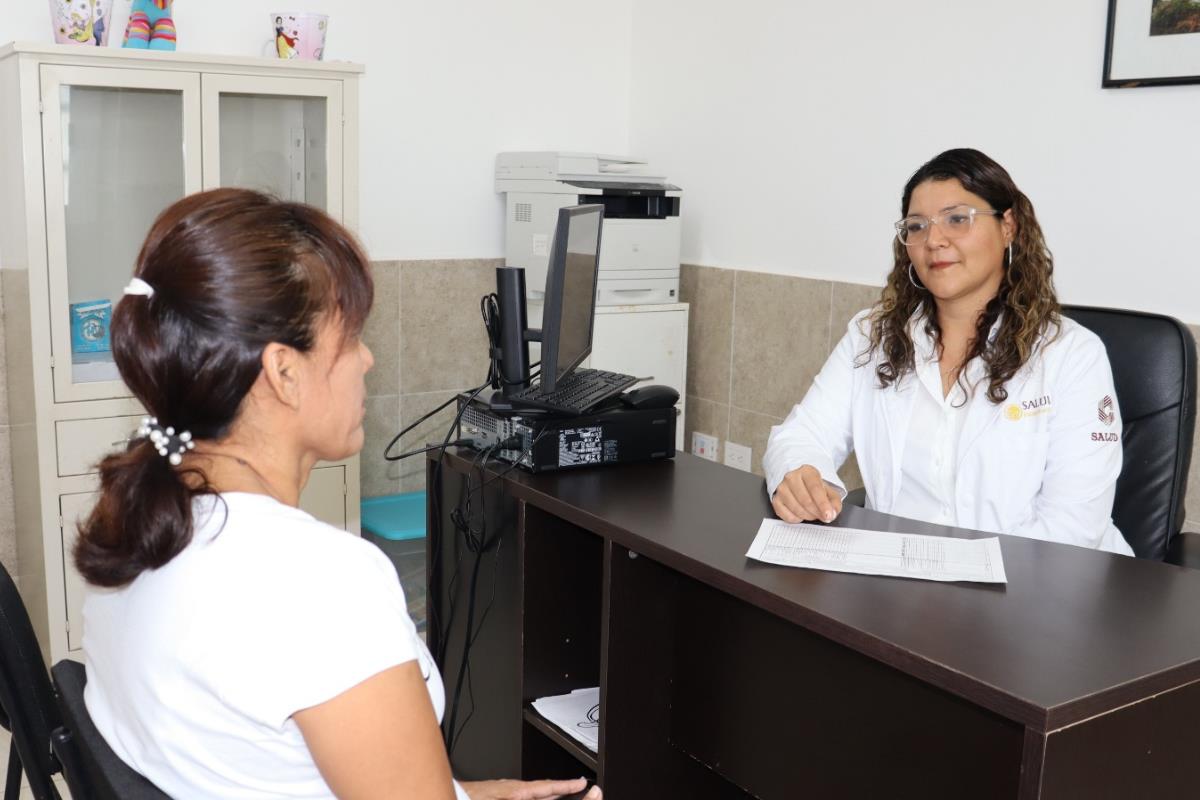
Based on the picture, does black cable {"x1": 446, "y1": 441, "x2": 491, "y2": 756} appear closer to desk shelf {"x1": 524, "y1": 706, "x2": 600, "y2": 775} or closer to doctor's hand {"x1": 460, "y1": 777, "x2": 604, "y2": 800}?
desk shelf {"x1": 524, "y1": 706, "x2": 600, "y2": 775}

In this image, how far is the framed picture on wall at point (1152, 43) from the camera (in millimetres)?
2527

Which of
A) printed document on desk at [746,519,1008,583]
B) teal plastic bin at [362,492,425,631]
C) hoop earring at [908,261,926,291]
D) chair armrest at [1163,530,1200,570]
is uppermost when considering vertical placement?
hoop earring at [908,261,926,291]

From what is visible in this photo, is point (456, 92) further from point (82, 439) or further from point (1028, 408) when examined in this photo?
point (1028, 408)

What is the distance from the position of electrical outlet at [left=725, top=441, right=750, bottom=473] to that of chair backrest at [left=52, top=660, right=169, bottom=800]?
2857 mm

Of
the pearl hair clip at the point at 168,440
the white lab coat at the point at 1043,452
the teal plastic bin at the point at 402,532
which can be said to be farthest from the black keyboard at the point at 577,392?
the teal plastic bin at the point at 402,532

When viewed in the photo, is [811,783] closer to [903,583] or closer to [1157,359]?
[903,583]

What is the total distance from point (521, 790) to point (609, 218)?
250cm

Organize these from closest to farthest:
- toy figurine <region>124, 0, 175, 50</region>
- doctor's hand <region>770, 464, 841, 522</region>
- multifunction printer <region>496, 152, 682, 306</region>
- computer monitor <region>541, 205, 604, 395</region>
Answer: doctor's hand <region>770, 464, 841, 522</region>, computer monitor <region>541, 205, 604, 395</region>, toy figurine <region>124, 0, 175, 50</region>, multifunction printer <region>496, 152, 682, 306</region>

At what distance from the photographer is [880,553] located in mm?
1609

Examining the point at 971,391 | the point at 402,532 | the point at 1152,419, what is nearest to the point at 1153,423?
the point at 1152,419

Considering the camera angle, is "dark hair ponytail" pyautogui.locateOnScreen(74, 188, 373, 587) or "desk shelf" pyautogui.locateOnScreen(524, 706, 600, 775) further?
"desk shelf" pyautogui.locateOnScreen(524, 706, 600, 775)

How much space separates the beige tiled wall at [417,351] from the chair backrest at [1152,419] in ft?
7.45

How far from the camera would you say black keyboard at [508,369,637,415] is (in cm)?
209

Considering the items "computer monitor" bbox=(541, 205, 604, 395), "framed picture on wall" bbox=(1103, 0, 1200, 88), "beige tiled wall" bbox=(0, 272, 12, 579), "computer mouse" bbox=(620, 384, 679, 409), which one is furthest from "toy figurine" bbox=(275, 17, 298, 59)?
"framed picture on wall" bbox=(1103, 0, 1200, 88)
